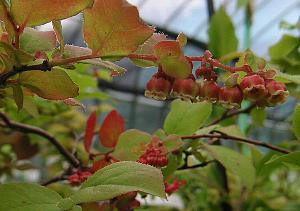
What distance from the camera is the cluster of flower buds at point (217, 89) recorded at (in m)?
0.41

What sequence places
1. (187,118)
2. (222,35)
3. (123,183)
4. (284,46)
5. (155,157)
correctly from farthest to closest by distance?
(222,35) → (284,46) → (187,118) → (155,157) → (123,183)

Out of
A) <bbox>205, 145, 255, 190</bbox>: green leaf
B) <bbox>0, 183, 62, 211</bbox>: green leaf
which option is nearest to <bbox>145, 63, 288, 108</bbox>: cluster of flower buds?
<bbox>0, 183, 62, 211</bbox>: green leaf

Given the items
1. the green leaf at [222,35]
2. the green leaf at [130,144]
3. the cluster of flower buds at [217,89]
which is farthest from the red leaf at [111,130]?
the green leaf at [222,35]

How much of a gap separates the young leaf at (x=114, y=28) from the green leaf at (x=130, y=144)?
20cm

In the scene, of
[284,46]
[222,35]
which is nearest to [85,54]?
[284,46]

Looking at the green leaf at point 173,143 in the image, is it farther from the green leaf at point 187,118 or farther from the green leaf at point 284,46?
the green leaf at point 284,46

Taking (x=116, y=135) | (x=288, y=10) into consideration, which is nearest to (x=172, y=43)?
(x=116, y=135)

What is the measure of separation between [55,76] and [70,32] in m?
6.88

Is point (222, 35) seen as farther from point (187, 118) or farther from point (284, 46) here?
point (187, 118)

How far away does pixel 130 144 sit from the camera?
581 mm

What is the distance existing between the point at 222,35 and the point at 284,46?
202mm

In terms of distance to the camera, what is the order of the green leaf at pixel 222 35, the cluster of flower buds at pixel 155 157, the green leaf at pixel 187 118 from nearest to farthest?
1. the cluster of flower buds at pixel 155 157
2. the green leaf at pixel 187 118
3. the green leaf at pixel 222 35

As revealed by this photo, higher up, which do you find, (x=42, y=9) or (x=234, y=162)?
(x=42, y=9)

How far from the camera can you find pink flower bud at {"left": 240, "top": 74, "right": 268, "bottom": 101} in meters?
0.40
